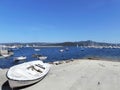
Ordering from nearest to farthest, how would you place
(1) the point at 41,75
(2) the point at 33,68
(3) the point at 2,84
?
(3) the point at 2,84 < (1) the point at 41,75 < (2) the point at 33,68

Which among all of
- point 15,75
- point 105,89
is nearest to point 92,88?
point 105,89

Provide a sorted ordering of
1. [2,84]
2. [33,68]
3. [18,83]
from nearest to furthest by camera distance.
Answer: [18,83]
[2,84]
[33,68]

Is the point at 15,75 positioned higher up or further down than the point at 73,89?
higher up

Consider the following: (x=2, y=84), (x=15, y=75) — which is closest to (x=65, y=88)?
(x=15, y=75)

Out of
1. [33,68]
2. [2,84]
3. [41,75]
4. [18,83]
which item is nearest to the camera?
[18,83]

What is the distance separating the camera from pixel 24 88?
1362 cm

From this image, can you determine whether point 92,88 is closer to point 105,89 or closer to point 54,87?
point 105,89

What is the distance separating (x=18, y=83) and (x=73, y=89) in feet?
12.5

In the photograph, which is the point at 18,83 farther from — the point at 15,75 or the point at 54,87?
the point at 54,87

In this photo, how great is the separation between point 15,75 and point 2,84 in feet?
6.14

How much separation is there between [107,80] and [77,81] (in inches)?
104

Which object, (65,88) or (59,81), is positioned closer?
(65,88)

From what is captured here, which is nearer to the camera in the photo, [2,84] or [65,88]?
[65,88]

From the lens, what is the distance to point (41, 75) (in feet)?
51.7
